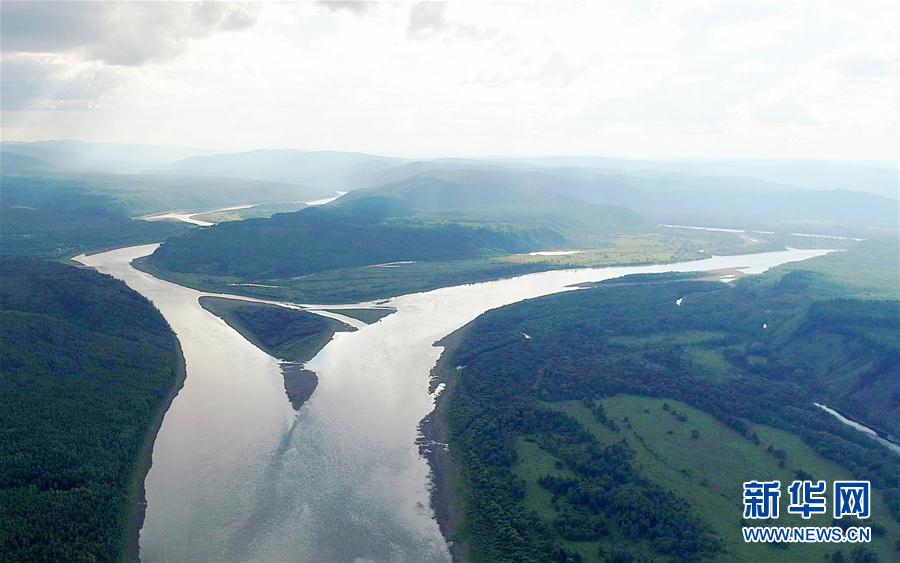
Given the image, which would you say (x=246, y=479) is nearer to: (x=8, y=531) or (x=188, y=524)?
(x=188, y=524)

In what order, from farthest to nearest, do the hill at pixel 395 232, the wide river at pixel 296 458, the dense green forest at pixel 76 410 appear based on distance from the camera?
the hill at pixel 395 232 → the wide river at pixel 296 458 → the dense green forest at pixel 76 410

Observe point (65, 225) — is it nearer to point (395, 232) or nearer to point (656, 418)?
point (395, 232)

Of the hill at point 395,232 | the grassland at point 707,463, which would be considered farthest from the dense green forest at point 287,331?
the hill at point 395,232

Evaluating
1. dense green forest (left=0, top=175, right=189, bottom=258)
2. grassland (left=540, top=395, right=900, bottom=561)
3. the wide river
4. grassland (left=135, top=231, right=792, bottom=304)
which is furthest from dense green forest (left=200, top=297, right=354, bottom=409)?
dense green forest (left=0, top=175, right=189, bottom=258)

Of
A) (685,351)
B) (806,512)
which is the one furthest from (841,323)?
(806,512)

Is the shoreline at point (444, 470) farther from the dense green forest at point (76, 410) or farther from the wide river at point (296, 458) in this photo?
the dense green forest at point (76, 410)
